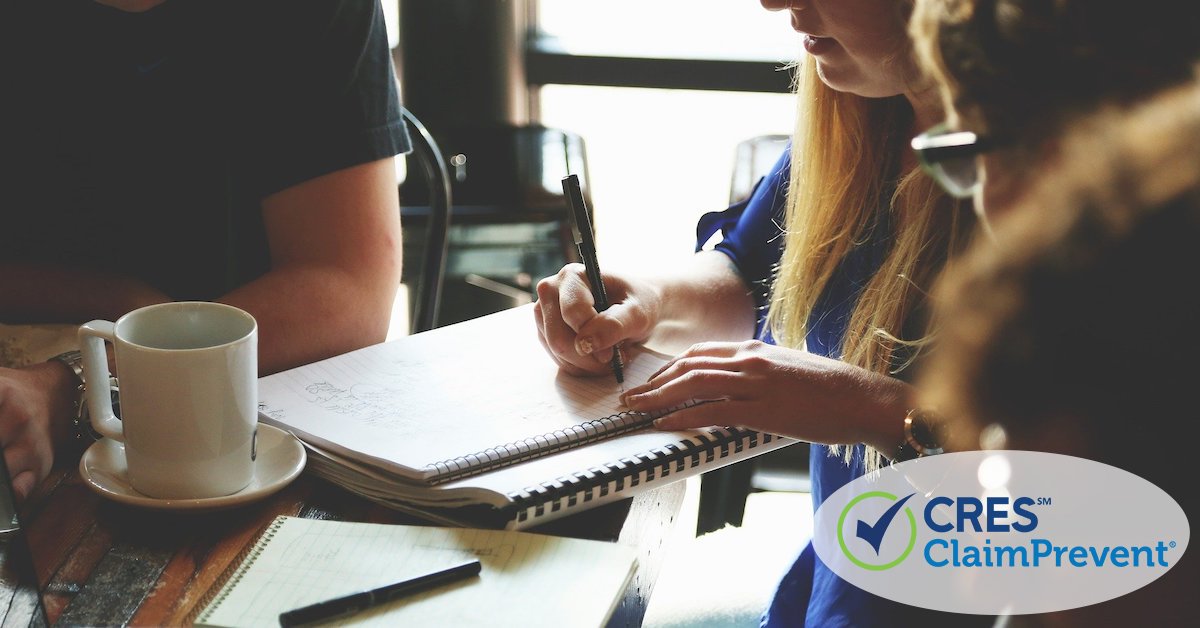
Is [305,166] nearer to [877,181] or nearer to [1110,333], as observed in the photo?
[877,181]

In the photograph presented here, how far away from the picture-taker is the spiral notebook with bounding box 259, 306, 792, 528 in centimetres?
73

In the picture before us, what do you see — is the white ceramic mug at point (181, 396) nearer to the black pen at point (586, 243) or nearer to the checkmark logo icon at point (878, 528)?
the black pen at point (586, 243)

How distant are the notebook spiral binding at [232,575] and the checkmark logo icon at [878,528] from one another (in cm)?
53

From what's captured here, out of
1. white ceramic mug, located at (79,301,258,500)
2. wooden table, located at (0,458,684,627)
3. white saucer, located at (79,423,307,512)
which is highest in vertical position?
white ceramic mug, located at (79,301,258,500)

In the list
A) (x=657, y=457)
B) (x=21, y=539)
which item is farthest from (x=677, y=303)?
(x=21, y=539)

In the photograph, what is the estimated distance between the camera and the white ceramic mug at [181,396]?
687 mm

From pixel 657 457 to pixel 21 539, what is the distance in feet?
1.45

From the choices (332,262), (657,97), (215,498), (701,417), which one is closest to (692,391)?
(701,417)

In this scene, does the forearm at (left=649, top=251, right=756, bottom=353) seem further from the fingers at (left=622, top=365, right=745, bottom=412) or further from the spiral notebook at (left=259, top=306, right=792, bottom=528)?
the fingers at (left=622, top=365, right=745, bottom=412)

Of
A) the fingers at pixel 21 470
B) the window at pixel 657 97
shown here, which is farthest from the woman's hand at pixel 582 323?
the window at pixel 657 97

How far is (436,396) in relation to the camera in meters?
0.87

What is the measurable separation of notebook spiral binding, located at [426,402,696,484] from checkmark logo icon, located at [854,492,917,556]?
8.7 inches

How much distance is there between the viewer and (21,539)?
26.5 inches

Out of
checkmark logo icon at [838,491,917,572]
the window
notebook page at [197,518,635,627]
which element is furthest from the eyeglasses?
the window
